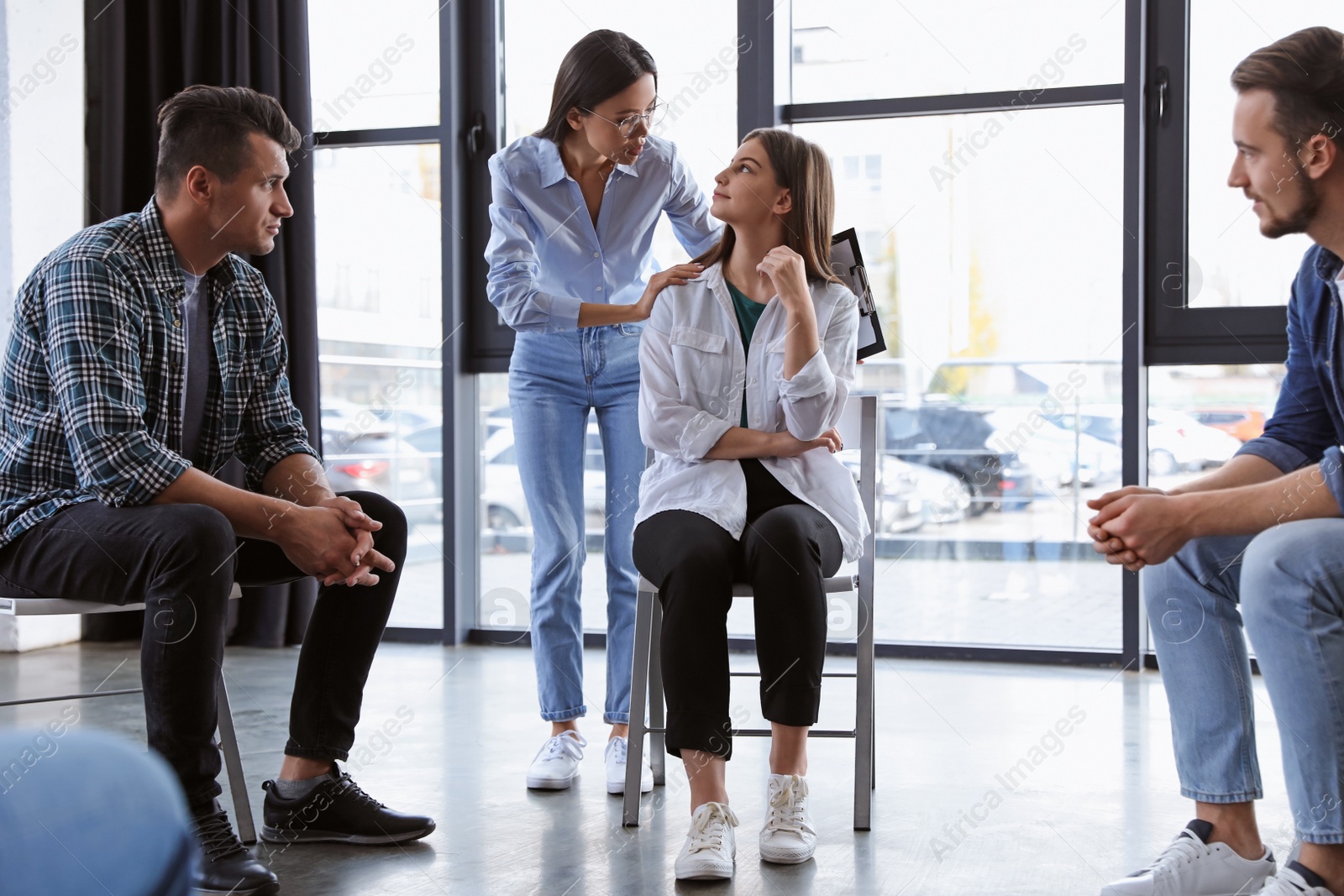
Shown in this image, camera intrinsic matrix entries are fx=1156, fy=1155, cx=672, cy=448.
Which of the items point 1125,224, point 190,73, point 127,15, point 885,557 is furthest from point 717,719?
point 127,15

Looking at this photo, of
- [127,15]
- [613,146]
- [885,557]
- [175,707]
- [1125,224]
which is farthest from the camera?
[127,15]

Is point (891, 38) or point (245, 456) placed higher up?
point (891, 38)

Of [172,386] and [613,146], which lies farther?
[613,146]

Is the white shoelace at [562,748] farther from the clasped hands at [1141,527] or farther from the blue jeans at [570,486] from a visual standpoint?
the clasped hands at [1141,527]

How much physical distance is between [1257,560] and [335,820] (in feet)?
4.38

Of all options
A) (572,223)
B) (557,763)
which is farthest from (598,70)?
(557,763)

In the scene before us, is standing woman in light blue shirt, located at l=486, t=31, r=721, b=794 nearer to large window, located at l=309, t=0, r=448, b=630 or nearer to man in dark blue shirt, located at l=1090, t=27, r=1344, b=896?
man in dark blue shirt, located at l=1090, t=27, r=1344, b=896

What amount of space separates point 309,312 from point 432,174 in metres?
0.59

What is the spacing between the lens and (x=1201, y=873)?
4.65 ft

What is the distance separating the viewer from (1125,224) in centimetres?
318

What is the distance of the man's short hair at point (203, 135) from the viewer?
175 centimetres

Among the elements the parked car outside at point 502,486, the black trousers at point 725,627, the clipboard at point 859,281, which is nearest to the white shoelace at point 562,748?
the black trousers at point 725,627

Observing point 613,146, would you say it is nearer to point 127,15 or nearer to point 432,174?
point 432,174

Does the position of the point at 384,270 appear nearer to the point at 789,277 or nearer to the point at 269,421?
the point at 269,421
